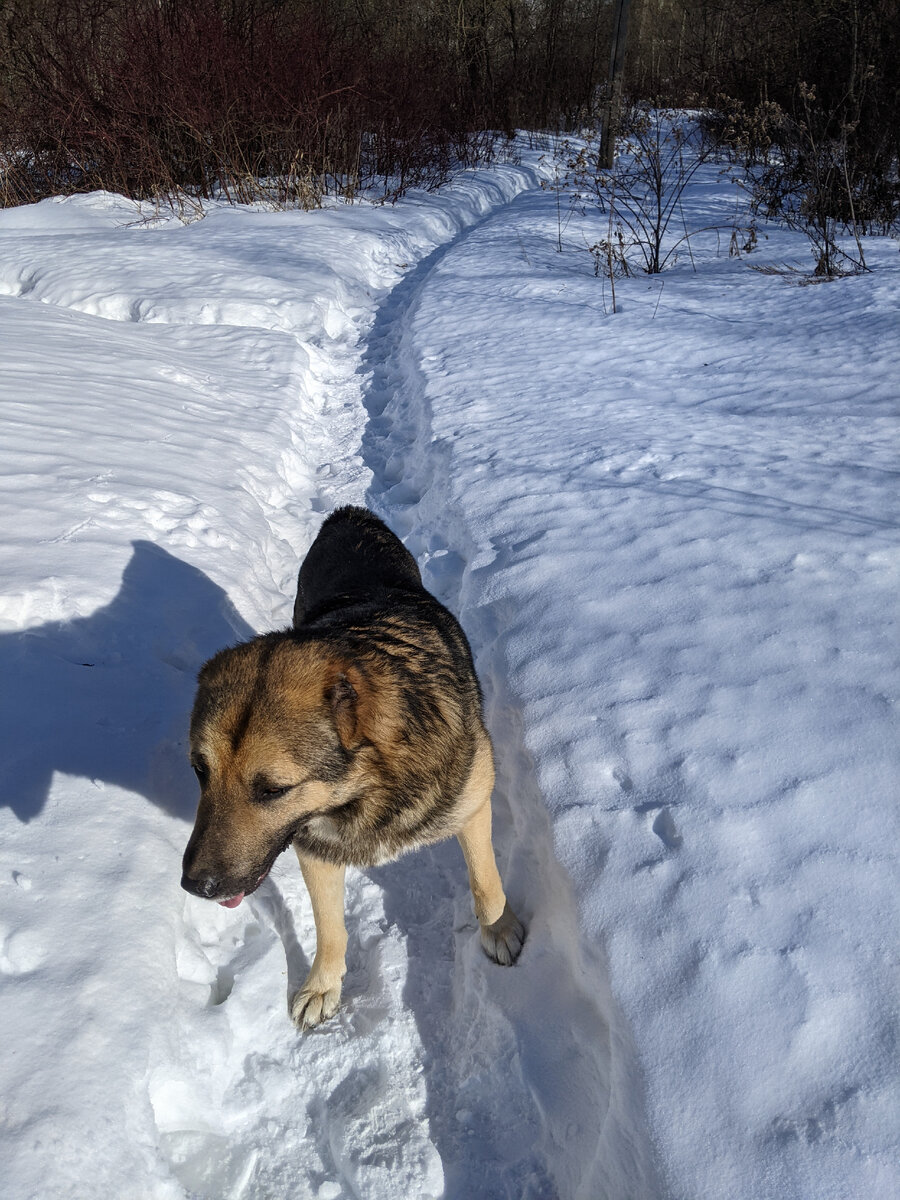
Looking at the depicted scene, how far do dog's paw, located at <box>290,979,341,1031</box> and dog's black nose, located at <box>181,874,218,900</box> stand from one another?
2.40ft

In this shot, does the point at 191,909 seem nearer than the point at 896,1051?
No

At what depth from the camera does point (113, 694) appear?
2.83 meters

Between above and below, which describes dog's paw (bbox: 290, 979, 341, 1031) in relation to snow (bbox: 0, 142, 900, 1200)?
below

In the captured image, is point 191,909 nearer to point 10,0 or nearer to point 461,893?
point 461,893

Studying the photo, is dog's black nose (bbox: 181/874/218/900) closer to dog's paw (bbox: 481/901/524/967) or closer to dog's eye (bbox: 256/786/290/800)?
dog's eye (bbox: 256/786/290/800)

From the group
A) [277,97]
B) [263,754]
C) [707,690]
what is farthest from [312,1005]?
[277,97]

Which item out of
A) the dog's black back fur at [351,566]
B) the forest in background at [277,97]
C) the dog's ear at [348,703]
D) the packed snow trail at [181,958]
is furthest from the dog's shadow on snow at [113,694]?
the forest in background at [277,97]

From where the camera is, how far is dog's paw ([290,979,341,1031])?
2.28m

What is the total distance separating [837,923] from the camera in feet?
6.18

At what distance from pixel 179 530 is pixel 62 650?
113cm

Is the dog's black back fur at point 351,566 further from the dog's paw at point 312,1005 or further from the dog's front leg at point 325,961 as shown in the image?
the dog's paw at point 312,1005

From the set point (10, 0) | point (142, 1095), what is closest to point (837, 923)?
point (142, 1095)

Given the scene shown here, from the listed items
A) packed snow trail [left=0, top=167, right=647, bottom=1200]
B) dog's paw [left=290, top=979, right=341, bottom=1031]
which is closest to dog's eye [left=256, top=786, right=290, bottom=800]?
packed snow trail [left=0, top=167, right=647, bottom=1200]

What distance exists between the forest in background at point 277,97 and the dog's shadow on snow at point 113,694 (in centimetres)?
865
